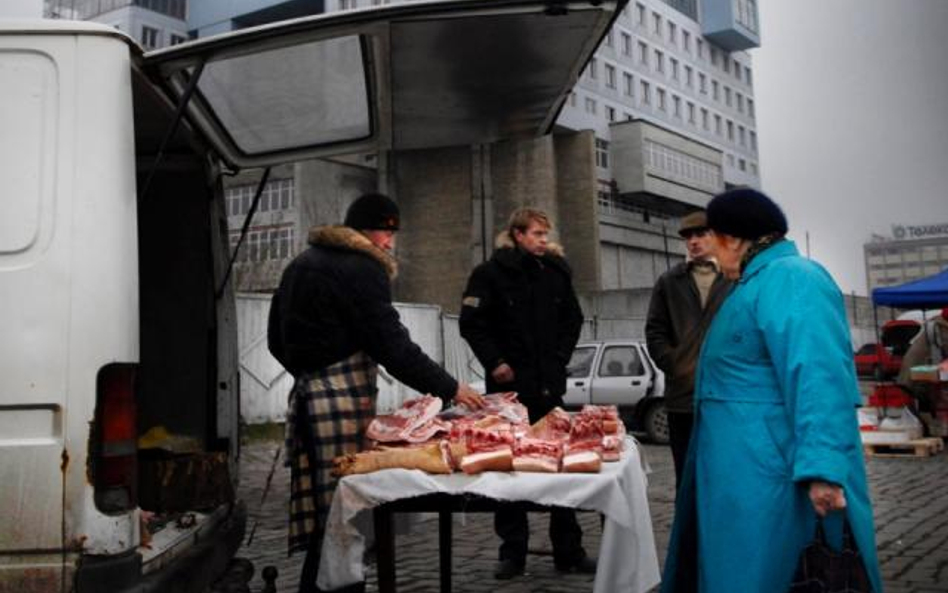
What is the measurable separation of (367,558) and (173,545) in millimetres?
823

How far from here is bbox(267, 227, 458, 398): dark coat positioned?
3951mm

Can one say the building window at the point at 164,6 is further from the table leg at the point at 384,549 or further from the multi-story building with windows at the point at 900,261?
the table leg at the point at 384,549

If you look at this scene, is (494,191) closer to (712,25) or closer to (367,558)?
(712,25)

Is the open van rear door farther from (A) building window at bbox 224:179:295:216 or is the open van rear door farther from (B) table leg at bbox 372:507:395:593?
(A) building window at bbox 224:179:295:216

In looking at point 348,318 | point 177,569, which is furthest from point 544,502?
point 177,569

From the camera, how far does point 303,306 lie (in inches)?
160

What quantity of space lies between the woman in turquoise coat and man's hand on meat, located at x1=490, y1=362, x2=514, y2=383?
215 centimetres

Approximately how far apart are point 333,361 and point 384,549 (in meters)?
0.94

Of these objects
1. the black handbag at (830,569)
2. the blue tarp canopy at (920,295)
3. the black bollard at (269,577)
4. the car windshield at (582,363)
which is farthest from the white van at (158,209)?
the blue tarp canopy at (920,295)

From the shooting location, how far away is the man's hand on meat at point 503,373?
5.34m

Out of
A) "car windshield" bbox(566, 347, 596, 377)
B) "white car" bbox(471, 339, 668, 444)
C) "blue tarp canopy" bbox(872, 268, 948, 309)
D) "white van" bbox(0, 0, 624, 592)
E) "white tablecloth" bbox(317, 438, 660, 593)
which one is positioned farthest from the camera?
"car windshield" bbox(566, 347, 596, 377)

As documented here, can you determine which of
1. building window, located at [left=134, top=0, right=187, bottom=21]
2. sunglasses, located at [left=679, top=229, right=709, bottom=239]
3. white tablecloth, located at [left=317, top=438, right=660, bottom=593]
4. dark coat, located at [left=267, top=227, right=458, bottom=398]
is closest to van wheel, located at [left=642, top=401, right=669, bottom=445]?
sunglasses, located at [left=679, top=229, right=709, bottom=239]

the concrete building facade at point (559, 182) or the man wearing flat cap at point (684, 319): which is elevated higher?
the concrete building facade at point (559, 182)

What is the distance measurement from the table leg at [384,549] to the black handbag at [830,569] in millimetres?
1490
